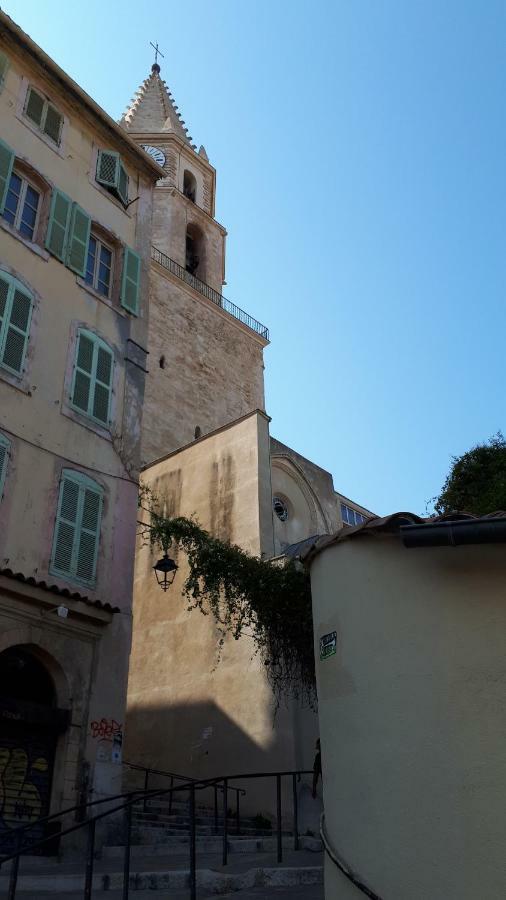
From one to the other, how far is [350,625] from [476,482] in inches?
272

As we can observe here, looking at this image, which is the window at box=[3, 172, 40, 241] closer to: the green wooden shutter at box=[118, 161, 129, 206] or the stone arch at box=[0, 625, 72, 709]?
the green wooden shutter at box=[118, 161, 129, 206]

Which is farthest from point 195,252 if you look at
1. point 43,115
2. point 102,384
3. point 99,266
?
point 102,384

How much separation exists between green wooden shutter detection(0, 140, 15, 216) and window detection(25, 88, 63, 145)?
4.55ft

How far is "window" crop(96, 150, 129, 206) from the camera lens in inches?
623

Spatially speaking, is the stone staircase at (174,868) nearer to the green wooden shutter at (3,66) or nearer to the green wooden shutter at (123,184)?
the green wooden shutter at (123,184)

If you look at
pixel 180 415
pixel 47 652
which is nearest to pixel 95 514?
pixel 47 652

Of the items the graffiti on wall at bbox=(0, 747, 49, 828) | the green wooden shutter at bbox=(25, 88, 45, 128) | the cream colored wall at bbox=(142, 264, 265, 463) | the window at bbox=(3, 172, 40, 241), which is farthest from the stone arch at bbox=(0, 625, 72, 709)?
the cream colored wall at bbox=(142, 264, 265, 463)

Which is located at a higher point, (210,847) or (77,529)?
(77,529)

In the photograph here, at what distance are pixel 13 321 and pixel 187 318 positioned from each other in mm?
16621

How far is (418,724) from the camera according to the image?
5086 millimetres

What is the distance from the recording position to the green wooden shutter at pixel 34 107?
1465 cm

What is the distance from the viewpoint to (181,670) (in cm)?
1619

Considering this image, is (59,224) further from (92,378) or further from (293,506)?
(293,506)

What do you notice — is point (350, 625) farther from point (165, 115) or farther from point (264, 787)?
point (165, 115)
